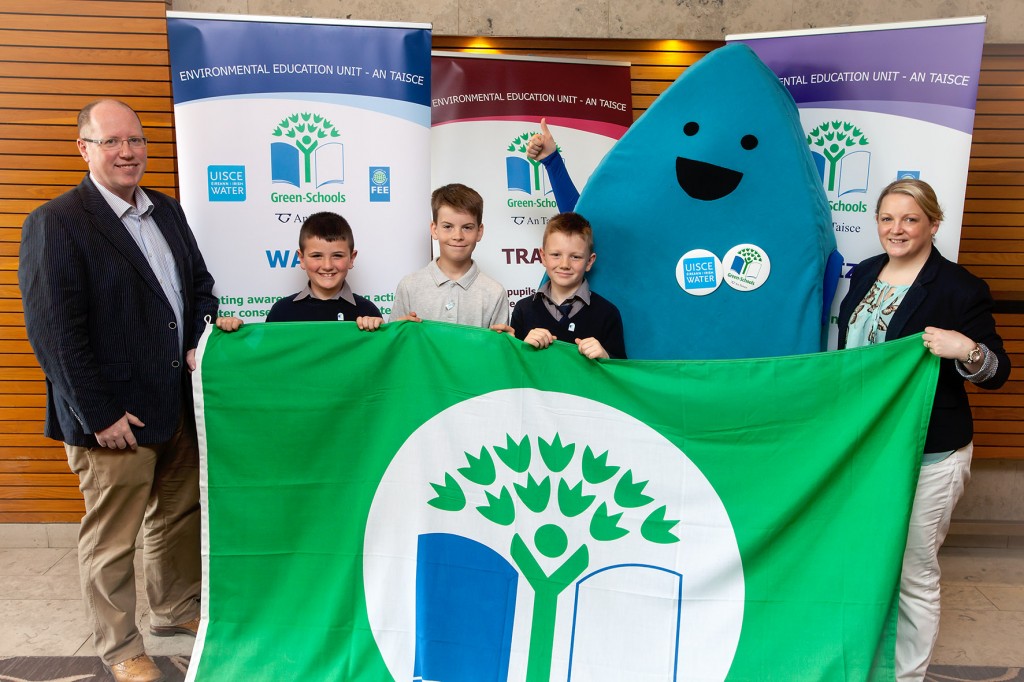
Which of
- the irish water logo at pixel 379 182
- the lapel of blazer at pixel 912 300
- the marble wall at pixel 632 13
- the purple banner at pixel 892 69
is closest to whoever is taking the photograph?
the lapel of blazer at pixel 912 300

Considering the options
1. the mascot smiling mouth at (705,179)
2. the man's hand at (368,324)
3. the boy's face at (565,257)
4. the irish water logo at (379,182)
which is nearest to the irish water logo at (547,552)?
the man's hand at (368,324)

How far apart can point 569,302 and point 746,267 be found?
648 mm

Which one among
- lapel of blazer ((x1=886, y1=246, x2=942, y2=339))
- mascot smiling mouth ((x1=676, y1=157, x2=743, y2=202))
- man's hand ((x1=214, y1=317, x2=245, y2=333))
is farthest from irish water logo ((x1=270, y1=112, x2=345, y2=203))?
lapel of blazer ((x1=886, y1=246, x2=942, y2=339))

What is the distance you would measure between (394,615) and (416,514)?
31cm

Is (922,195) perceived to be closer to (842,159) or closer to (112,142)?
(842,159)

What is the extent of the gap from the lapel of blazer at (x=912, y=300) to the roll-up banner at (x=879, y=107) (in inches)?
23.6

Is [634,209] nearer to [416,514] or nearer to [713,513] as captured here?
[713,513]

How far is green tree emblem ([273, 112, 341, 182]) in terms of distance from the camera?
3.14 metres

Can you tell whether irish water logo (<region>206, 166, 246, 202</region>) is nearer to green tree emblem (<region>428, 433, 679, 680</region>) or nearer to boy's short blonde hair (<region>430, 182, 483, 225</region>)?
boy's short blonde hair (<region>430, 182, 483, 225</region>)

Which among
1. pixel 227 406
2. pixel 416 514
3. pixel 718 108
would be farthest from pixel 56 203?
pixel 718 108

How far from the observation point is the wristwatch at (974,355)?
7.41 ft

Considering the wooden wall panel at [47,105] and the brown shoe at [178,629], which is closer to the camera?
the brown shoe at [178,629]

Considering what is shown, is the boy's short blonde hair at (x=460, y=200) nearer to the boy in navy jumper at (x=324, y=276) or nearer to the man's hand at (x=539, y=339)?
the boy in navy jumper at (x=324, y=276)

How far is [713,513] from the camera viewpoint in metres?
2.34
